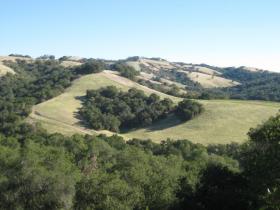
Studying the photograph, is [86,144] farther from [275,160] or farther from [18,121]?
[275,160]

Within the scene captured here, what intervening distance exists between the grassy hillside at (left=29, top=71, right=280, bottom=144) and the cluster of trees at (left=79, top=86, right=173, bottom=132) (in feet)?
10.1

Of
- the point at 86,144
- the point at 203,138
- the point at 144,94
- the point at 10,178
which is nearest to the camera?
the point at 10,178

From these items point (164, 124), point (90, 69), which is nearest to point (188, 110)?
point (164, 124)

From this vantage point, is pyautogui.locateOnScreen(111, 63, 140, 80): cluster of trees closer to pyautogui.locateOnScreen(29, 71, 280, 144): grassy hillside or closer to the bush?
the bush

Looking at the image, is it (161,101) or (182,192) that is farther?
(161,101)

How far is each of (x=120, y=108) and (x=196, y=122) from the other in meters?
24.9

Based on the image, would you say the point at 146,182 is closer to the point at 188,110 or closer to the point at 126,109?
the point at 188,110

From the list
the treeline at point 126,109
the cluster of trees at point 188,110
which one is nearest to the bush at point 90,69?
the treeline at point 126,109

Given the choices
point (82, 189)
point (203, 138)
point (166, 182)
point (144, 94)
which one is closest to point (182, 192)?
point (166, 182)

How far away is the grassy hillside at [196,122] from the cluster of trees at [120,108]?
3088 millimetres

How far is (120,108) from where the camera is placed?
128750 mm

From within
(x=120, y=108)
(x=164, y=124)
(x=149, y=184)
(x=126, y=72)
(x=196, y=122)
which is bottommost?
(x=164, y=124)

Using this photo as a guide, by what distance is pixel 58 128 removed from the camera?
350ft

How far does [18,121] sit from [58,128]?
9.61m
